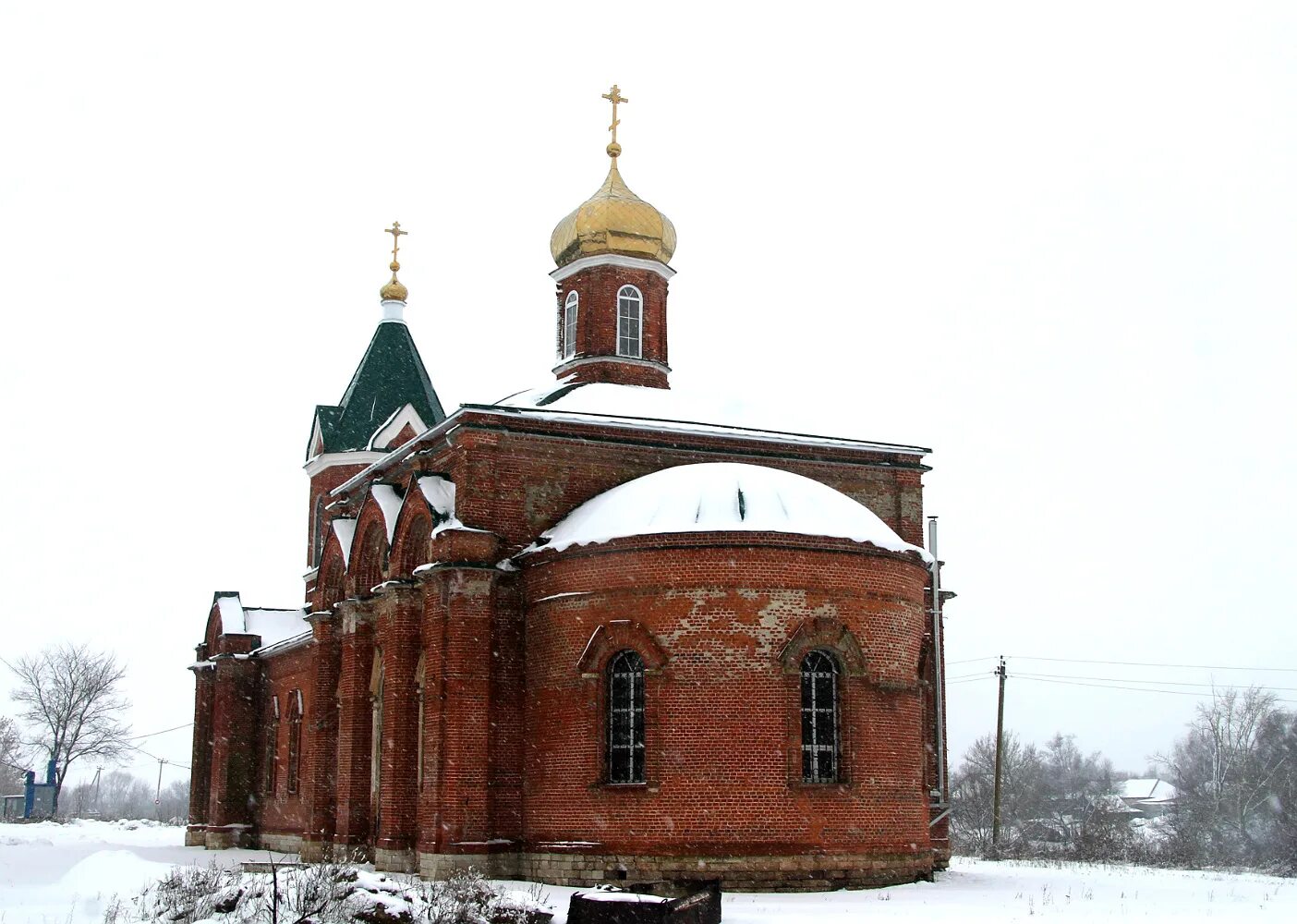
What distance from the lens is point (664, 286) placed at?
26719 mm

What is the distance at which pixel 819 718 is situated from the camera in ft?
63.3

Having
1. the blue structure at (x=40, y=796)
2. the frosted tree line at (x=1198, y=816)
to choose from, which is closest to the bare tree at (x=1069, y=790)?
the frosted tree line at (x=1198, y=816)

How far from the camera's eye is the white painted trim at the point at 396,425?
104 feet

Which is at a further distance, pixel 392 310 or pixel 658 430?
pixel 392 310

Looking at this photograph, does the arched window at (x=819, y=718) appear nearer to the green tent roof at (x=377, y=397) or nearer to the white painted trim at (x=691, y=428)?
the white painted trim at (x=691, y=428)

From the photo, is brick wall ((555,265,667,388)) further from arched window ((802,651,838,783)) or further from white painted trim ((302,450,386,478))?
arched window ((802,651,838,783))

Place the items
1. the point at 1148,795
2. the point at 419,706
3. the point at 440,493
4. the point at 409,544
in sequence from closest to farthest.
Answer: the point at 440,493
the point at 419,706
the point at 409,544
the point at 1148,795

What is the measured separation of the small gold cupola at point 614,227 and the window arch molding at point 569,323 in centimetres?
65

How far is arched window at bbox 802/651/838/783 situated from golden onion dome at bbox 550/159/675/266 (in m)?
9.69

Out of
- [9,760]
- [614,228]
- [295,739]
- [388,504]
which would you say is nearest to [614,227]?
[614,228]

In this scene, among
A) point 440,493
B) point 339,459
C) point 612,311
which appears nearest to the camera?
point 440,493

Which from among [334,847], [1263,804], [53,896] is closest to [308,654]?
[334,847]

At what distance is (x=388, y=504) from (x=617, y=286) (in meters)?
6.05

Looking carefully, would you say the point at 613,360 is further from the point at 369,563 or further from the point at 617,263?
the point at 369,563
